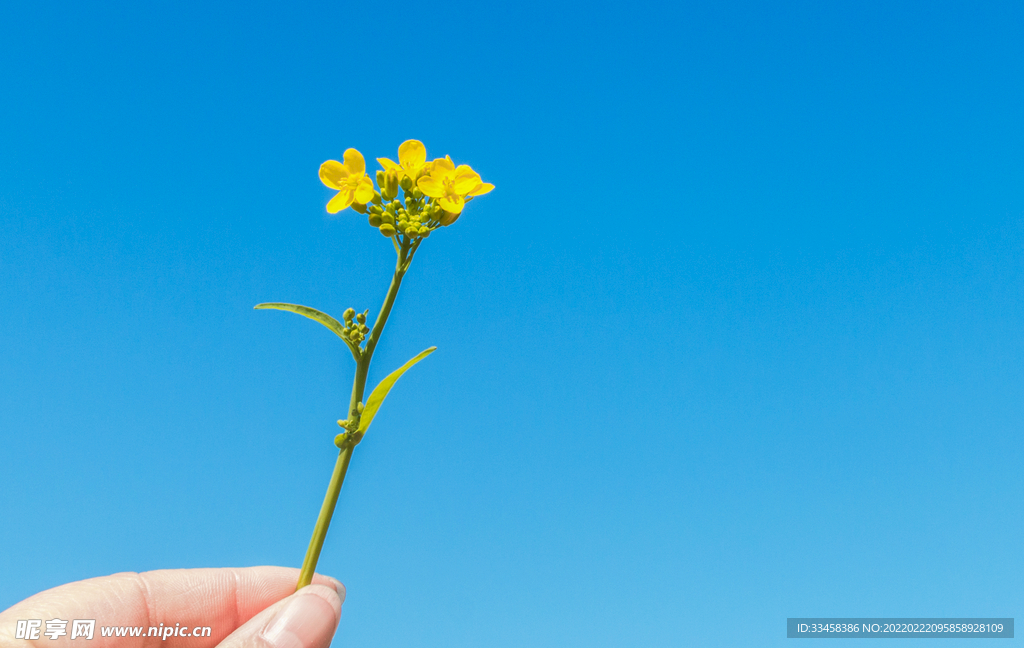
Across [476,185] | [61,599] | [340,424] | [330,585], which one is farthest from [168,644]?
[476,185]

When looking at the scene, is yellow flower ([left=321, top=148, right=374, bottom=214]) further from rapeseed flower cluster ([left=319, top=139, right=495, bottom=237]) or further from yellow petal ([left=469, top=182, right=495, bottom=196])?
yellow petal ([left=469, top=182, right=495, bottom=196])

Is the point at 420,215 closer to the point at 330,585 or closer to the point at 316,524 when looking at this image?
the point at 316,524

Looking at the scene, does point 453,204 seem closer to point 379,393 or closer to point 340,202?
point 340,202

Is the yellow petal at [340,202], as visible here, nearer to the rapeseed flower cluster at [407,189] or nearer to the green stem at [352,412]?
the rapeseed flower cluster at [407,189]

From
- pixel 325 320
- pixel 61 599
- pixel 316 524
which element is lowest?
pixel 61 599

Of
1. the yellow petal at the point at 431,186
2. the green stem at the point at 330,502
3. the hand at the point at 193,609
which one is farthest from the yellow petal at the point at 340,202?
the hand at the point at 193,609

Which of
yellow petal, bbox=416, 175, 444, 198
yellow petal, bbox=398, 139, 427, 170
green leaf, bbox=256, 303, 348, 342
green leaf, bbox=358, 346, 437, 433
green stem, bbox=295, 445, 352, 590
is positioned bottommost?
green stem, bbox=295, 445, 352, 590

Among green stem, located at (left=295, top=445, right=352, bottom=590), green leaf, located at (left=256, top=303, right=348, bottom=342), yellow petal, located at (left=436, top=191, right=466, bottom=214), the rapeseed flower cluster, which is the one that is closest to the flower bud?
the rapeseed flower cluster

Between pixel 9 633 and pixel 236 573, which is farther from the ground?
pixel 236 573
